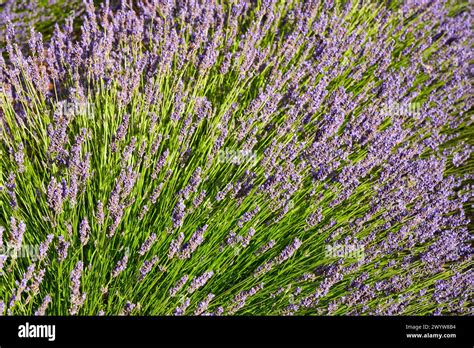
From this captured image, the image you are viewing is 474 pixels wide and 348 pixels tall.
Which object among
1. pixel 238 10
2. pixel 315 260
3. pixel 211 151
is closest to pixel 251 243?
pixel 315 260

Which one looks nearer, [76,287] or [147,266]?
[76,287]

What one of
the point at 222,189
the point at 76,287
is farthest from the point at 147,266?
the point at 222,189

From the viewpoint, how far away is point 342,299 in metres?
1.97

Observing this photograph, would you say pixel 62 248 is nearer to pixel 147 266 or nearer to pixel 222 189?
pixel 147 266

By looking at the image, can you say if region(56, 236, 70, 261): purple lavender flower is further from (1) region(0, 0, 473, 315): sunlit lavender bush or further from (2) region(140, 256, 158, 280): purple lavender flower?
(2) region(140, 256, 158, 280): purple lavender flower

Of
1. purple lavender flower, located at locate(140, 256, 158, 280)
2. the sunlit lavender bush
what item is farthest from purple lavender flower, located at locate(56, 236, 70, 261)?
purple lavender flower, located at locate(140, 256, 158, 280)

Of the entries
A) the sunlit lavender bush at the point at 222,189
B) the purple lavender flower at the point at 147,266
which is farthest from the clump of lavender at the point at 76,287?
the purple lavender flower at the point at 147,266

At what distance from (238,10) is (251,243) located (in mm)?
1148

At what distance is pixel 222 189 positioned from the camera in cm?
206

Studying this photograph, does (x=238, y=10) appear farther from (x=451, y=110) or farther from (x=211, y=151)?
(x=451, y=110)

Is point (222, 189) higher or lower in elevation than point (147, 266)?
higher

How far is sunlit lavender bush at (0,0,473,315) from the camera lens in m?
1.85
